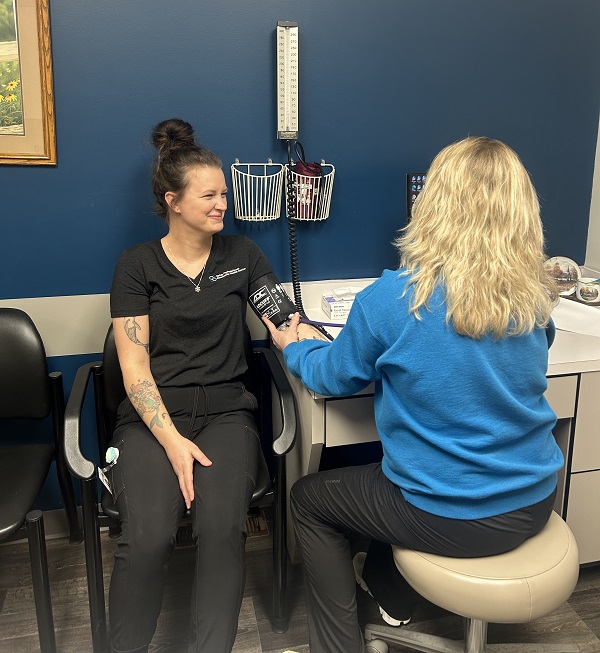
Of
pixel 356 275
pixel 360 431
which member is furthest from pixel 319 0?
pixel 360 431

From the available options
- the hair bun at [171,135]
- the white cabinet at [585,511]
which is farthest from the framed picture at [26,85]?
the white cabinet at [585,511]

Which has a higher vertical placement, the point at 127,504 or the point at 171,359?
the point at 171,359

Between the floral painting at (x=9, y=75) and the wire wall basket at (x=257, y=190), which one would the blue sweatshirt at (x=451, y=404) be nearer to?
the wire wall basket at (x=257, y=190)

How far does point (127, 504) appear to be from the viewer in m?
1.56

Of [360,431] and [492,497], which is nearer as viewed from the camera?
[492,497]

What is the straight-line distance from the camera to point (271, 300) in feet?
6.19

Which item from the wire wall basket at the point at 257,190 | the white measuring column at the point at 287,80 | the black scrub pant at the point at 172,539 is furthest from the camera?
the wire wall basket at the point at 257,190

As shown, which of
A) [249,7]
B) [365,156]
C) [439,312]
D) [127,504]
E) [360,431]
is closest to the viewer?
[439,312]

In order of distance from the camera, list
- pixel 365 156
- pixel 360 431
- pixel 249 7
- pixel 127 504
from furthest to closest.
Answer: pixel 365 156
pixel 249 7
pixel 360 431
pixel 127 504

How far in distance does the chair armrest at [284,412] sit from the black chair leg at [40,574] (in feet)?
1.91

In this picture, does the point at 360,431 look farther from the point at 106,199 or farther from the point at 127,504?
the point at 106,199

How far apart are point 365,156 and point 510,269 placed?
1.04 metres

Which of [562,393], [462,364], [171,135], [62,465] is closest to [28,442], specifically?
[62,465]

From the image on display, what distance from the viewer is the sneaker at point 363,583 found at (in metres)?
1.83
